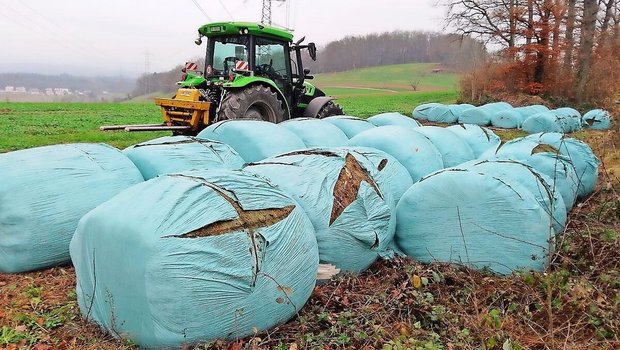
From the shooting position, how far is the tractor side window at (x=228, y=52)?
332 inches

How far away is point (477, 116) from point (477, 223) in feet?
44.9

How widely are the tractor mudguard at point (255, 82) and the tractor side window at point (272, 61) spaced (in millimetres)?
422

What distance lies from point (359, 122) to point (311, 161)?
346cm

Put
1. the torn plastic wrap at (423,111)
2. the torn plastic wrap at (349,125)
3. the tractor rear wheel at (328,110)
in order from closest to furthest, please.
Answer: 1. the torn plastic wrap at (349,125)
2. the tractor rear wheel at (328,110)
3. the torn plastic wrap at (423,111)

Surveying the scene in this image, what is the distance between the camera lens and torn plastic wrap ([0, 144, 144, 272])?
10.5 feet

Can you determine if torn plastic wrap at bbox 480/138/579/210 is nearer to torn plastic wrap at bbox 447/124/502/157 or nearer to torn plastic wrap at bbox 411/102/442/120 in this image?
torn plastic wrap at bbox 447/124/502/157

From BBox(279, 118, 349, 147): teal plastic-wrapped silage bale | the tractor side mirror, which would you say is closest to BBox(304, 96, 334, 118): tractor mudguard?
the tractor side mirror

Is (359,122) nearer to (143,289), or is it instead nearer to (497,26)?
(143,289)

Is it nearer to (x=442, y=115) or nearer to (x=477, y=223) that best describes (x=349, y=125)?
(x=477, y=223)

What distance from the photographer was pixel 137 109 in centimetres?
2586

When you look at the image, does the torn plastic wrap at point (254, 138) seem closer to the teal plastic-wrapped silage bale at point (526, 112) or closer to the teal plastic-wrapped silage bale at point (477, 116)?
the teal plastic-wrapped silage bale at point (477, 116)

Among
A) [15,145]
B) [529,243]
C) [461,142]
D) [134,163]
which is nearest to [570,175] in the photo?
[461,142]

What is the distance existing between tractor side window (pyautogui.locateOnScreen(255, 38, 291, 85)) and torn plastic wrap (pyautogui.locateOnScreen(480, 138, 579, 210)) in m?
4.45

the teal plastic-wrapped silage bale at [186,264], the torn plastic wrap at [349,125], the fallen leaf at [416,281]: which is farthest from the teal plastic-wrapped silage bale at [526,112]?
the teal plastic-wrapped silage bale at [186,264]
